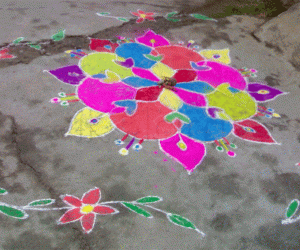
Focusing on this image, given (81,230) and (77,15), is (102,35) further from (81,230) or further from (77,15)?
(81,230)

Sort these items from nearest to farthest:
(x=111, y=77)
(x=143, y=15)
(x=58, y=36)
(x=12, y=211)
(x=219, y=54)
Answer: (x=12, y=211) → (x=111, y=77) → (x=58, y=36) → (x=219, y=54) → (x=143, y=15)

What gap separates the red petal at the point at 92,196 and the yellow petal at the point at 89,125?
44 centimetres

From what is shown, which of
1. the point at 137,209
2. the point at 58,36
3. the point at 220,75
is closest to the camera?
the point at 137,209

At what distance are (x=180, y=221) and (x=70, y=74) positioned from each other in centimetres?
148

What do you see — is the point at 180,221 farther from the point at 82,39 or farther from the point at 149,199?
the point at 82,39

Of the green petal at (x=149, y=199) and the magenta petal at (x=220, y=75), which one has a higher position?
the magenta petal at (x=220, y=75)

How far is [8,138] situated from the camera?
192cm

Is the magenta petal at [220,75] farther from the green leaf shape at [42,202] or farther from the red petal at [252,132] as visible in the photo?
the green leaf shape at [42,202]

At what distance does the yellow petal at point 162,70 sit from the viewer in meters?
2.67

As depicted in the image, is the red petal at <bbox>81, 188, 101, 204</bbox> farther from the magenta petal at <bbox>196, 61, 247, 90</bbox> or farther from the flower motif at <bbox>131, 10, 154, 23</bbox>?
the flower motif at <bbox>131, 10, 154, 23</bbox>

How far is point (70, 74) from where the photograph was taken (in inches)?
98.0

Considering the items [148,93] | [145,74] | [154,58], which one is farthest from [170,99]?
[154,58]

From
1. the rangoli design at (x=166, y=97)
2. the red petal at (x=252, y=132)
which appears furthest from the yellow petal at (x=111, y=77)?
the red petal at (x=252, y=132)

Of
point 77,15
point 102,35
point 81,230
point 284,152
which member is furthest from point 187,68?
point 81,230
